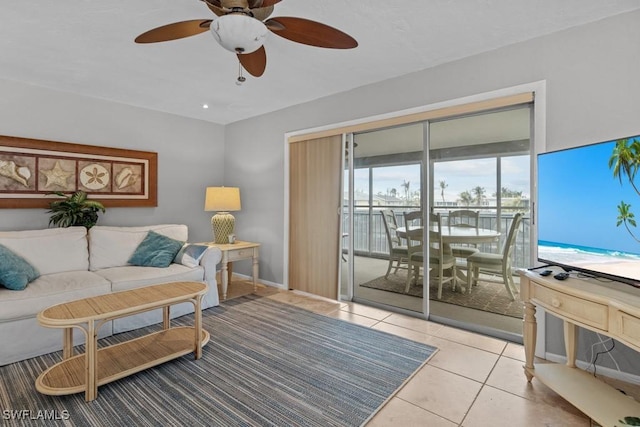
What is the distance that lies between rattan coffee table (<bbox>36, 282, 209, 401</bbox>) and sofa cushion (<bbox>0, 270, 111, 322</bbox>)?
49 cm

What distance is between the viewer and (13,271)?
2.53m

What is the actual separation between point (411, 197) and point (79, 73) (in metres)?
3.52

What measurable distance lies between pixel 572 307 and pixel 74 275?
3.87 m

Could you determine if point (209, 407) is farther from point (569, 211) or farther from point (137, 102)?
point (137, 102)

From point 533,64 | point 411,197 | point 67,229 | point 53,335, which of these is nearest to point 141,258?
point 67,229

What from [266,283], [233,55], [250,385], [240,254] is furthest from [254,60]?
[266,283]

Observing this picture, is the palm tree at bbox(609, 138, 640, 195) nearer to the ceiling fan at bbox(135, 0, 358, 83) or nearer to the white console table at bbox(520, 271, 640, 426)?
the white console table at bbox(520, 271, 640, 426)

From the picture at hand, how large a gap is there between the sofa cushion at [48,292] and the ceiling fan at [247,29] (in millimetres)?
2085

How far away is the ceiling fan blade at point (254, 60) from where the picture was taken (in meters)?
2.04

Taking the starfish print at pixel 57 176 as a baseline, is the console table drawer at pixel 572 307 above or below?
below

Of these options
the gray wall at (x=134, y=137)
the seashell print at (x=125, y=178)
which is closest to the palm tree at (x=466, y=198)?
the gray wall at (x=134, y=137)

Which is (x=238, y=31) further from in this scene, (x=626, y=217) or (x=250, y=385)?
(x=626, y=217)

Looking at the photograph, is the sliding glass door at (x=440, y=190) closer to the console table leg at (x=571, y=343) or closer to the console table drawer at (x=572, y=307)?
the console table leg at (x=571, y=343)

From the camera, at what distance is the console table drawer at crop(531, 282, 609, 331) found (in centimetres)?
150
